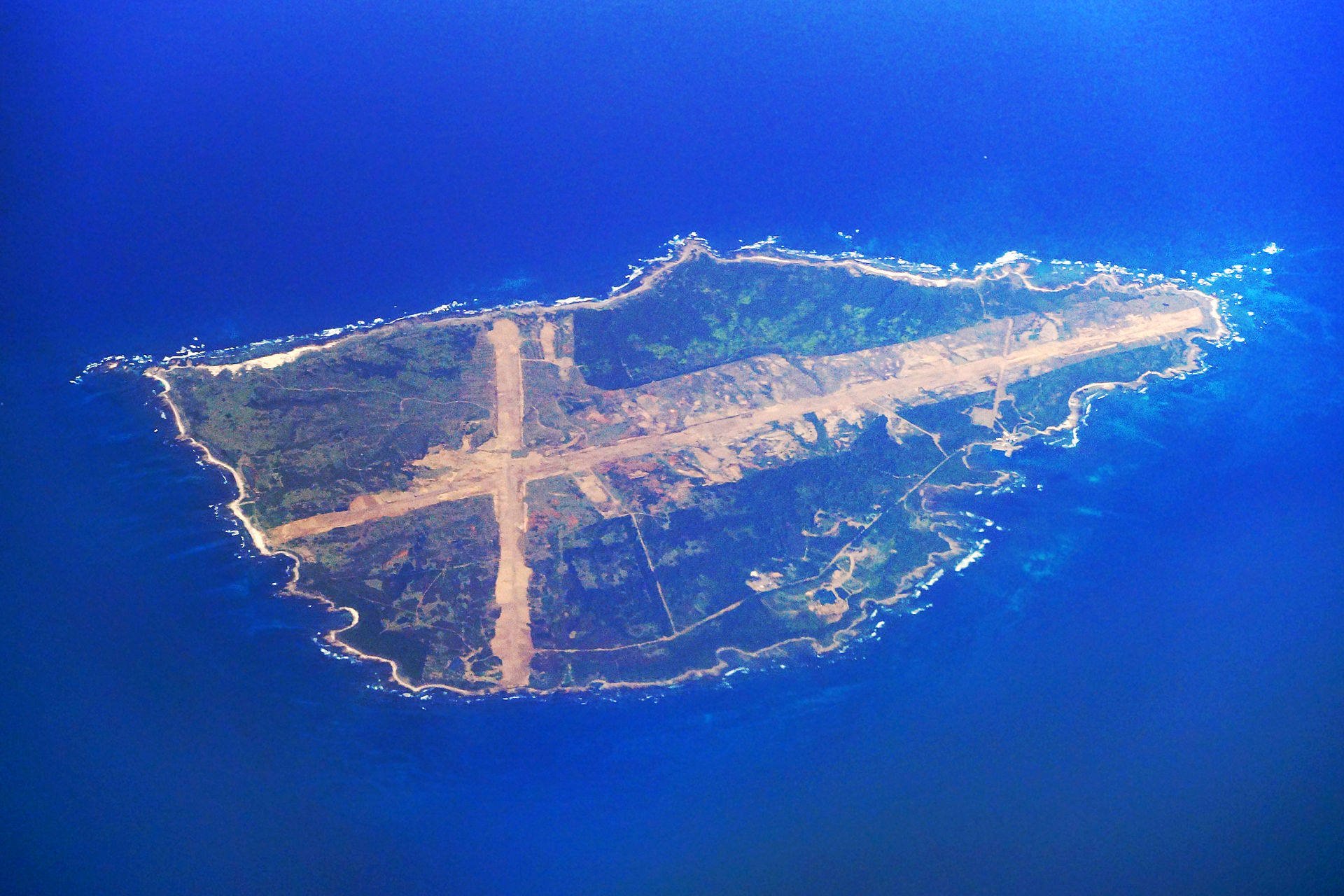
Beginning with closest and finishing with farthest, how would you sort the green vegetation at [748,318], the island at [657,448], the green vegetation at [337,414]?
1. the island at [657,448]
2. the green vegetation at [337,414]
3. the green vegetation at [748,318]

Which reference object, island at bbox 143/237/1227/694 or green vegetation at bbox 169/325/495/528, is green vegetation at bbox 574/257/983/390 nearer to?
island at bbox 143/237/1227/694

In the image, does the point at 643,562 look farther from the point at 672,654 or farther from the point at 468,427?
the point at 468,427

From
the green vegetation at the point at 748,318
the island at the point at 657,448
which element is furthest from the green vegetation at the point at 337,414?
A: the green vegetation at the point at 748,318

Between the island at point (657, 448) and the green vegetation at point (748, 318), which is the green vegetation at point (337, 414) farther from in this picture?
the green vegetation at point (748, 318)

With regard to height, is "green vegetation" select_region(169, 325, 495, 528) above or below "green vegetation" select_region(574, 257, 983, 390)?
below

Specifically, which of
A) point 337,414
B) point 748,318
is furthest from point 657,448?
point 337,414

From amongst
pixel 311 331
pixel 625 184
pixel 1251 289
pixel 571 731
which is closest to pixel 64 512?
pixel 311 331

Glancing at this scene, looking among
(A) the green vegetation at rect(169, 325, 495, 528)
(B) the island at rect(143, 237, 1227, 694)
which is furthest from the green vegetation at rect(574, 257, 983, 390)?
(A) the green vegetation at rect(169, 325, 495, 528)

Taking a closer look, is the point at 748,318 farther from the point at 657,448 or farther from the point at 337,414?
the point at 337,414
